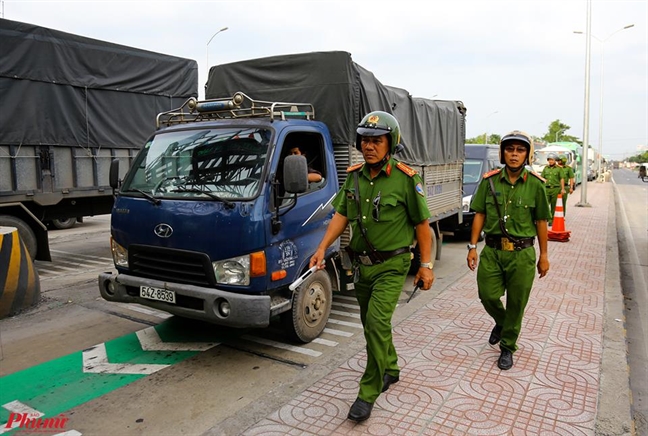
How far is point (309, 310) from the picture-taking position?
16.1 ft

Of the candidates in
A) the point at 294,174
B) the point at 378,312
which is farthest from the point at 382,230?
the point at 294,174

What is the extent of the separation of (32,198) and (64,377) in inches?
184

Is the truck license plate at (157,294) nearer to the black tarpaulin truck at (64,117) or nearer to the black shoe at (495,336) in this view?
the black shoe at (495,336)

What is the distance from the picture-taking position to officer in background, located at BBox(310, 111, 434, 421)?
345 cm

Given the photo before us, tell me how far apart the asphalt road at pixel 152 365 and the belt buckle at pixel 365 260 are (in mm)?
1155

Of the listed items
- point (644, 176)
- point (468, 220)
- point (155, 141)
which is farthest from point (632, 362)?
point (644, 176)

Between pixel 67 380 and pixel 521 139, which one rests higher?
pixel 521 139

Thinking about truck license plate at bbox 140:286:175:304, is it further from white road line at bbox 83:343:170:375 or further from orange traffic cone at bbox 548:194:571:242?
orange traffic cone at bbox 548:194:571:242

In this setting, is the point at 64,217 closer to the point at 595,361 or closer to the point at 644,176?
the point at 595,361

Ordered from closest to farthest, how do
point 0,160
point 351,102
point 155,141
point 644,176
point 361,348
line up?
point 361,348 → point 155,141 → point 351,102 → point 0,160 → point 644,176

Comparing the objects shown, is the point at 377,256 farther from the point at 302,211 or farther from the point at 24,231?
the point at 24,231

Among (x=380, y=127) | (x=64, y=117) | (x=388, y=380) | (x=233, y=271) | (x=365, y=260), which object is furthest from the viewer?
(x=64, y=117)

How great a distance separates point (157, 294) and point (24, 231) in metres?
4.78

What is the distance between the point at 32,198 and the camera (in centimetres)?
797
